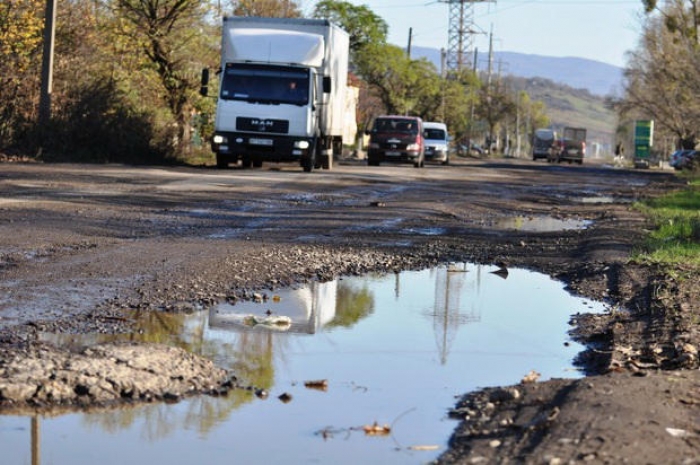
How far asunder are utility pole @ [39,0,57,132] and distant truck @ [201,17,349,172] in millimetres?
3929

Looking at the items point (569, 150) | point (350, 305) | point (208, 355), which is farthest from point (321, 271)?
point (569, 150)

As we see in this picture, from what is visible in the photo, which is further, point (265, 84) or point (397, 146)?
point (397, 146)

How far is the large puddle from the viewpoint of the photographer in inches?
211

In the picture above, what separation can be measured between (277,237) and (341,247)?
102cm

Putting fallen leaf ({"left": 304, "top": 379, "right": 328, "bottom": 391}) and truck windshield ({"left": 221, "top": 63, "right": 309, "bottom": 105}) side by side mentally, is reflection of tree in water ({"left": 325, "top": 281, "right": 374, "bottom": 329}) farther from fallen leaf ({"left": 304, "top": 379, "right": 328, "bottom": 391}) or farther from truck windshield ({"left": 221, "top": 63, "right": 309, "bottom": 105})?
truck windshield ({"left": 221, "top": 63, "right": 309, "bottom": 105})

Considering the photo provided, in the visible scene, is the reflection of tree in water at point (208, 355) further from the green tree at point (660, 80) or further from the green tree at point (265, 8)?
the green tree at point (660, 80)

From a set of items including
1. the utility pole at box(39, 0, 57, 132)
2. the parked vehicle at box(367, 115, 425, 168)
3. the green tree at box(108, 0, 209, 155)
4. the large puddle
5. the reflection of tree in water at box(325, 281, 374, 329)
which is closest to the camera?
the large puddle

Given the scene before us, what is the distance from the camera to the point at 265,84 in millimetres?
30594

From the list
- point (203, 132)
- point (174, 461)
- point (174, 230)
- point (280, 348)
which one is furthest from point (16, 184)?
point (203, 132)

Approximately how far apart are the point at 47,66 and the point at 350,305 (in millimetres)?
22743

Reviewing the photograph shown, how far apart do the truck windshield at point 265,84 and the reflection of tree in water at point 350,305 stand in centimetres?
2004

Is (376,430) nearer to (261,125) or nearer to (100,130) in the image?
(261,125)

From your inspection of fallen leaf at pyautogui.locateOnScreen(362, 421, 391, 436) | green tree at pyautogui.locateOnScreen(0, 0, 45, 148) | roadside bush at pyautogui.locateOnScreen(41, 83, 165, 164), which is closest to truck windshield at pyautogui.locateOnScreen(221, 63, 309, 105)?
roadside bush at pyautogui.locateOnScreen(41, 83, 165, 164)

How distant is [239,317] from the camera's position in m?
A: 8.59
